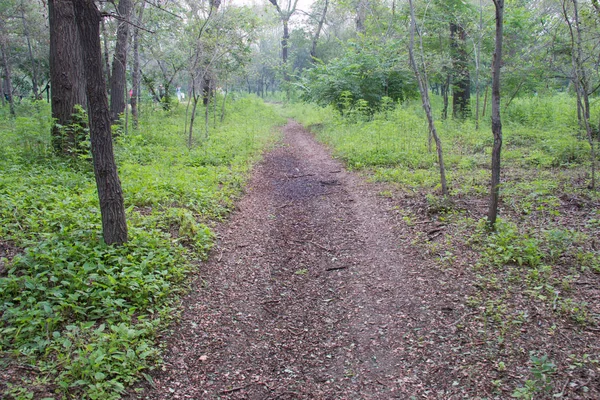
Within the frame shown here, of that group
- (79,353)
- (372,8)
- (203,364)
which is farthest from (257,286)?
(372,8)

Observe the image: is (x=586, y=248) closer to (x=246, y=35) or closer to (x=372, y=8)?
(x=372, y=8)

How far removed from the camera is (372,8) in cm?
1147

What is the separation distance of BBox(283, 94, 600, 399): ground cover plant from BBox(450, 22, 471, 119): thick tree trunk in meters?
6.49

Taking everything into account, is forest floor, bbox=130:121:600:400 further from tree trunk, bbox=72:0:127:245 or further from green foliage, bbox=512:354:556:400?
tree trunk, bbox=72:0:127:245

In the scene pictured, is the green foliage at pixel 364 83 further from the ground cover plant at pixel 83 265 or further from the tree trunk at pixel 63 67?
the tree trunk at pixel 63 67

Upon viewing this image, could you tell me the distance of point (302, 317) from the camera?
4.04 metres

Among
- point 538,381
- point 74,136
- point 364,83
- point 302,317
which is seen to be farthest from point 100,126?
point 364,83

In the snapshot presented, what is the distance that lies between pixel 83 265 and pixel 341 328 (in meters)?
2.69

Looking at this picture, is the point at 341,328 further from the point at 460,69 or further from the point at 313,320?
the point at 460,69

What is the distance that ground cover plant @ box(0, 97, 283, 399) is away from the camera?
2961mm

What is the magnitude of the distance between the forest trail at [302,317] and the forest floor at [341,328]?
0.04 ft

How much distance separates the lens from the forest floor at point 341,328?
3.08 m

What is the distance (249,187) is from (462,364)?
605 centimetres

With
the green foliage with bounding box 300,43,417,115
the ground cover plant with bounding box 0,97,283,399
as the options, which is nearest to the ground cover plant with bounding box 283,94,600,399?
the ground cover plant with bounding box 0,97,283,399
